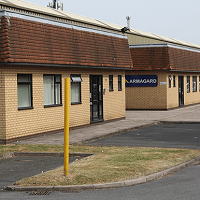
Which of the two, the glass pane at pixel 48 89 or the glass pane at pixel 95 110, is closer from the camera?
the glass pane at pixel 48 89

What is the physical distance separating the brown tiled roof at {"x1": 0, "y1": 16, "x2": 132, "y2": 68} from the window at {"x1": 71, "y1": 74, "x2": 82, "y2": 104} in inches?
30.4

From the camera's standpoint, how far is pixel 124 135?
16719mm

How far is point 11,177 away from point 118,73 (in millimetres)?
14964

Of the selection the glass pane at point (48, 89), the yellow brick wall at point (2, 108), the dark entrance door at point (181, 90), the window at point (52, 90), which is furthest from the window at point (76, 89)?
the dark entrance door at point (181, 90)

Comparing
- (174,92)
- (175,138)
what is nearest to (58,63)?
(175,138)

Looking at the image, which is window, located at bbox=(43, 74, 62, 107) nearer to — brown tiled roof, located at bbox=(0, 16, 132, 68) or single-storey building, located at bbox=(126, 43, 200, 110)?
brown tiled roof, located at bbox=(0, 16, 132, 68)

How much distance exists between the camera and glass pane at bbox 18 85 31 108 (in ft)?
50.2

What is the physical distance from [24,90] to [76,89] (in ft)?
13.8

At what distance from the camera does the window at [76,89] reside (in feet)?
61.9

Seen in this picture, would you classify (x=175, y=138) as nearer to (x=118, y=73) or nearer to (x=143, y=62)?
(x=118, y=73)

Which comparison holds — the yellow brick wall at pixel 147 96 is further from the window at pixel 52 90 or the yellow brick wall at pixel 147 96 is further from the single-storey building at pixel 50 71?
the window at pixel 52 90

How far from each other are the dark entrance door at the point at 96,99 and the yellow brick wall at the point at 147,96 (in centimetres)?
1051

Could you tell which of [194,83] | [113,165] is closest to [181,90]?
[194,83]

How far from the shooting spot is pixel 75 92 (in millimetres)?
19219
